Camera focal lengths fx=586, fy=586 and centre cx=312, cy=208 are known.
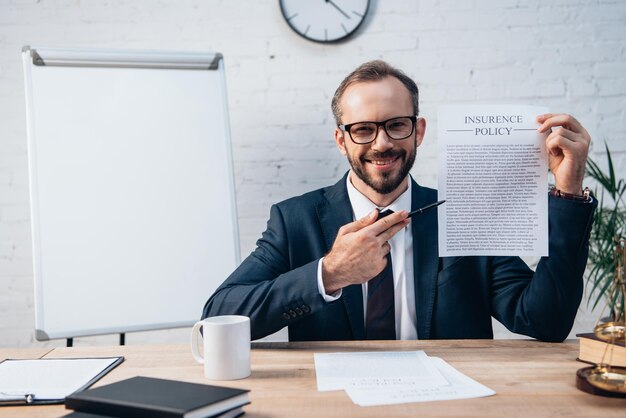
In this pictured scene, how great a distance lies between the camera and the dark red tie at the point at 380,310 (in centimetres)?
157

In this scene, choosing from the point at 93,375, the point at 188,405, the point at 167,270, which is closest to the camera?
the point at 188,405

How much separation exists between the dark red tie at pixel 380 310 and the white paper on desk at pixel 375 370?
0.33 m

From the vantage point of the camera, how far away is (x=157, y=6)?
2.52 metres

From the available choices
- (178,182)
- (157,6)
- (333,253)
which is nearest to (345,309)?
(333,253)

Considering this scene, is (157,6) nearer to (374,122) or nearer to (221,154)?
(221,154)

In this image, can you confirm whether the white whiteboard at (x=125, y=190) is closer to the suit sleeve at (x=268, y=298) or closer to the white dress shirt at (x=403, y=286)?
the suit sleeve at (x=268, y=298)

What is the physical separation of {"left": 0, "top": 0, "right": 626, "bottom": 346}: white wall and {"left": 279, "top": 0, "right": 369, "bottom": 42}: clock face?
5cm

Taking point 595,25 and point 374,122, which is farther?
point 595,25

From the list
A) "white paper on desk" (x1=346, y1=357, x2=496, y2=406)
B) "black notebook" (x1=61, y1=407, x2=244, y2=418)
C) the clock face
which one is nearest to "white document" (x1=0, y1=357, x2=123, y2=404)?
"black notebook" (x1=61, y1=407, x2=244, y2=418)

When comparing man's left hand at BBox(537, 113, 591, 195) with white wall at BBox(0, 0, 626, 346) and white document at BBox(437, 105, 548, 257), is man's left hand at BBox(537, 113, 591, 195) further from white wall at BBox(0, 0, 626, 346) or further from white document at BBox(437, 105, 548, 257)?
white wall at BBox(0, 0, 626, 346)

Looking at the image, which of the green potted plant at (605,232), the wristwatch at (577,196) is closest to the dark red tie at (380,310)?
the wristwatch at (577,196)

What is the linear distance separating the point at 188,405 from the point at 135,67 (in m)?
1.70

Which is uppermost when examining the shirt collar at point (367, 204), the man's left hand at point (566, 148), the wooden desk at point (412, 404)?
the man's left hand at point (566, 148)

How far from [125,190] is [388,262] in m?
1.07
